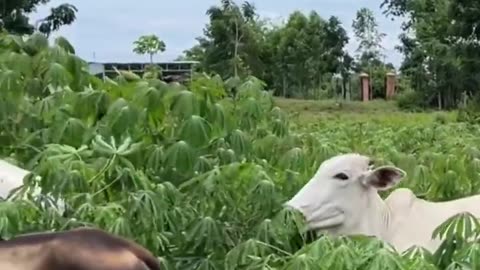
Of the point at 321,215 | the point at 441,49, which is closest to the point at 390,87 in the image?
the point at 441,49

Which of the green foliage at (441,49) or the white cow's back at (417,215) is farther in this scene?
the green foliage at (441,49)

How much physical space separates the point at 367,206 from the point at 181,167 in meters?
0.84

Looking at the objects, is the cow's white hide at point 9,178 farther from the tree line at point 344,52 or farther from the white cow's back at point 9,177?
the tree line at point 344,52

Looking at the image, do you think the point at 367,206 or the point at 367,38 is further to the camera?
the point at 367,38

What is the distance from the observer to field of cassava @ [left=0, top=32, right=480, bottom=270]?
146 inches

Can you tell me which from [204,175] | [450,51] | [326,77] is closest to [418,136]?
[204,175]

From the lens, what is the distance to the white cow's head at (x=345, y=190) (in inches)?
177

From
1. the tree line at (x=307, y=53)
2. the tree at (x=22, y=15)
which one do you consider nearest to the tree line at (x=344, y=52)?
the tree line at (x=307, y=53)

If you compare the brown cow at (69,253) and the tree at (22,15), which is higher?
the tree at (22,15)

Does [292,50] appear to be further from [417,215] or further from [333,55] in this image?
[417,215]

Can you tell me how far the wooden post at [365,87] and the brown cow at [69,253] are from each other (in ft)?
106

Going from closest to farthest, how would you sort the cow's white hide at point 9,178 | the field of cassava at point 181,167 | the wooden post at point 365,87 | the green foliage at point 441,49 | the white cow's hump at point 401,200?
the field of cassava at point 181,167 < the cow's white hide at point 9,178 < the white cow's hump at point 401,200 < the green foliage at point 441,49 < the wooden post at point 365,87

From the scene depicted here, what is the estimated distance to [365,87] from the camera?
3544 centimetres

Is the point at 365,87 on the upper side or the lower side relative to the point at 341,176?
lower
